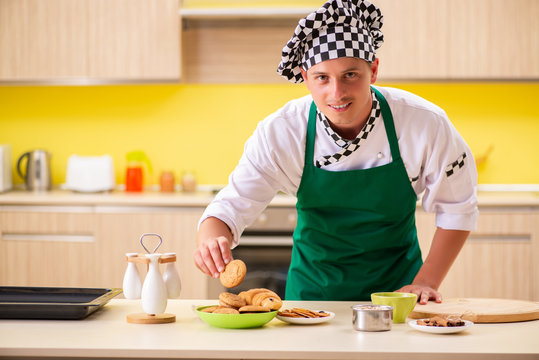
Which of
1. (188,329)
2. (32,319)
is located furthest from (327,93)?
(32,319)

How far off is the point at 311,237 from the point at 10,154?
266cm

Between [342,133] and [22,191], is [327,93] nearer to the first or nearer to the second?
[342,133]

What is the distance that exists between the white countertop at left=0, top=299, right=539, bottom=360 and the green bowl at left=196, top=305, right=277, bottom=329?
14 mm

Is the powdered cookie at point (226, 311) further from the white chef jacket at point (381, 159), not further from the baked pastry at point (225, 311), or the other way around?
the white chef jacket at point (381, 159)

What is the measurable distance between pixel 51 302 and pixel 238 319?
517 millimetres

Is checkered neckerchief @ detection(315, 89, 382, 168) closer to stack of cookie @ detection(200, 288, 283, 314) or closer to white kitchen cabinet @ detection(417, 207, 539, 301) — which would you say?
stack of cookie @ detection(200, 288, 283, 314)

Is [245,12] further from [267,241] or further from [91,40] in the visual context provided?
[267,241]

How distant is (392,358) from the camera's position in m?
1.33

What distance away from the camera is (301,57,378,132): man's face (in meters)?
1.76

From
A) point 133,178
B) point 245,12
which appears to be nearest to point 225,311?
point 245,12

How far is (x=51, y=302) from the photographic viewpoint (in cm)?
173

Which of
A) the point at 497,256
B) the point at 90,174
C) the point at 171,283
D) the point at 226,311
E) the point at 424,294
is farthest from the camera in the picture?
the point at 90,174

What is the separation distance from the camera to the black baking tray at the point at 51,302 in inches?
63.9

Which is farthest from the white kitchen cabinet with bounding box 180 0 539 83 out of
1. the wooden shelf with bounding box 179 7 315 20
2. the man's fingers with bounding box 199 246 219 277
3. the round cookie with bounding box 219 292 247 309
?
the round cookie with bounding box 219 292 247 309
